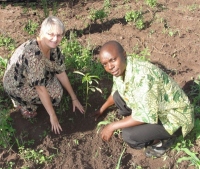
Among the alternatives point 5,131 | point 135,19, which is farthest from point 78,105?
point 135,19

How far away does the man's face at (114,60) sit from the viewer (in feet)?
7.94

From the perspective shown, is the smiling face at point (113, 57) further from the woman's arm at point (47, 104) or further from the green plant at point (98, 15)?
the green plant at point (98, 15)

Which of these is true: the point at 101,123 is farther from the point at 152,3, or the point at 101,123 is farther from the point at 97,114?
the point at 152,3

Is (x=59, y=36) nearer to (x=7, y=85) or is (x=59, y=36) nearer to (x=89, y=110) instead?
(x=7, y=85)

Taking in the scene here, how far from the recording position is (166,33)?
4516 millimetres

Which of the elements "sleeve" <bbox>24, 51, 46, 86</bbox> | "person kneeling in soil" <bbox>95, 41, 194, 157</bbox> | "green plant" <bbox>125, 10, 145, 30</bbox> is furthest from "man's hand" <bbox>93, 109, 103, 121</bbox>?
"green plant" <bbox>125, 10, 145, 30</bbox>

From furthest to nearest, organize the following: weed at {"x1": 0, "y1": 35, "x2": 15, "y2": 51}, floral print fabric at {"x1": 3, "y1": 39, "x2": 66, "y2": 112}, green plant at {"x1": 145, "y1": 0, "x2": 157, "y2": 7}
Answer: green plant at {"x1": 145, "y1": 0, "x2": 157, "y2": 7} < weed at {"x1": 0, "y1": 35, "x2": 15, "y2": 51} < floral print fabric at {"x1": 3, "y1": 39, "x2": 66, "y2": 112}

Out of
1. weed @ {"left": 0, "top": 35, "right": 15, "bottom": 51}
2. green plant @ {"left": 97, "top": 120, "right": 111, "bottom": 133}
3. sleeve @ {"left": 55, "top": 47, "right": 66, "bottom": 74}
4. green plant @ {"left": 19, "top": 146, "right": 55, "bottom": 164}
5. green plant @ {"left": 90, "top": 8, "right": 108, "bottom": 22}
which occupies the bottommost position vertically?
green plant @ {"left": 19, "top": 146, "right": 55, "bottom": 164}

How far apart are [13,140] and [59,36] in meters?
1.11

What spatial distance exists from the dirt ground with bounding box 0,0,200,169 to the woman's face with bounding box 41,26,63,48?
908 millimetres

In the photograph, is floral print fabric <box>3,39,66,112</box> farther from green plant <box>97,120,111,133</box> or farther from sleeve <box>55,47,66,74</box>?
green plant <box>97,120,111,133</box>

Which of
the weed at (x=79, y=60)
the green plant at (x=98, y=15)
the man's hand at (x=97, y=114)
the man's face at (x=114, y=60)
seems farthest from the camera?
the green plant at (x=98, y=15)

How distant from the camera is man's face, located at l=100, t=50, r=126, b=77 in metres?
2.42

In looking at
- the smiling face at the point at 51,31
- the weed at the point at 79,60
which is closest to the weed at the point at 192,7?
the weed at the point at 79,60
